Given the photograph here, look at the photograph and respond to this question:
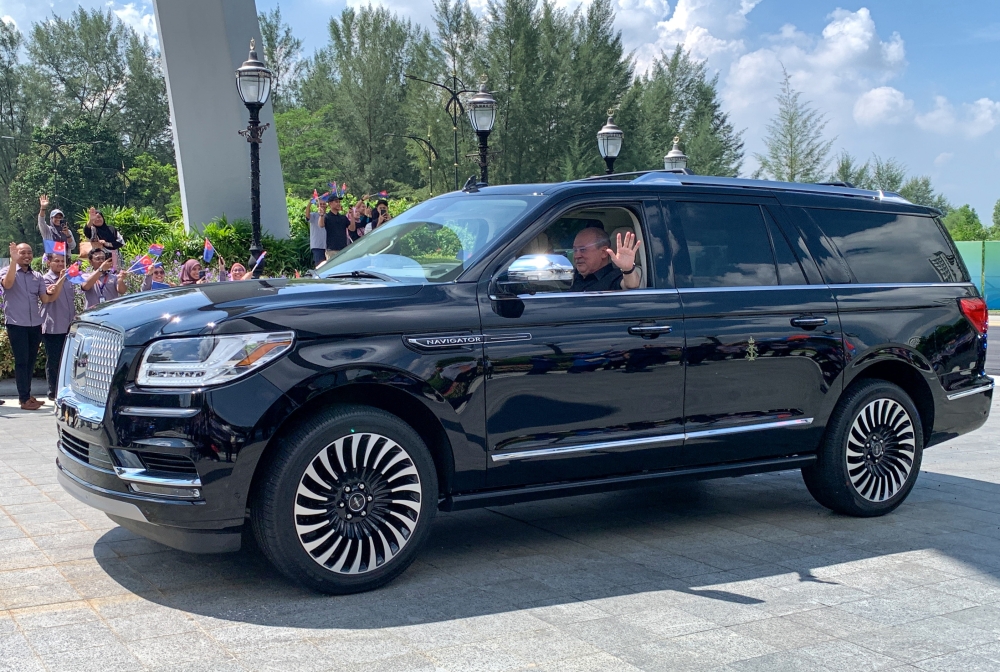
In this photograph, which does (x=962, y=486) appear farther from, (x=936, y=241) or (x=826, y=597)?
(x=826, y=597)

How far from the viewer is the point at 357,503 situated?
15.6 ft

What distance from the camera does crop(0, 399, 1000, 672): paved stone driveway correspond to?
13.3 ft

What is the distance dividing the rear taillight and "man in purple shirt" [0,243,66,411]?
31.2 ft

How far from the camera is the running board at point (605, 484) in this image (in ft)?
16.8

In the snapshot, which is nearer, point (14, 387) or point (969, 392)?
point (969, 392)

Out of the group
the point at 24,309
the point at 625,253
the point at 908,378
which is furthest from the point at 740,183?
the point at 24,309

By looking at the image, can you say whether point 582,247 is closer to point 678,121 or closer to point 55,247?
point 55,247

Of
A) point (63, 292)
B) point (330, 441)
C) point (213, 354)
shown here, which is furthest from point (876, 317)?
point (63, 292)

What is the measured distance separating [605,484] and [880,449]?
2153 millimetres

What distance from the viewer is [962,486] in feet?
25.1

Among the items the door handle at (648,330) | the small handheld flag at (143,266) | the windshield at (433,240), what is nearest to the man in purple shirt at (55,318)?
the small handheld flag at (143,266)

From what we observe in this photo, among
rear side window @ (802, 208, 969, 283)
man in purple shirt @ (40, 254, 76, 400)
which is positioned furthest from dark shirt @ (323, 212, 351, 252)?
rear side window @ (802, 208, 969, 283)

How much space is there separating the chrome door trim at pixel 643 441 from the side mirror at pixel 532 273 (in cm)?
80

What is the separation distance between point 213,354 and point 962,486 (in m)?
5.74
